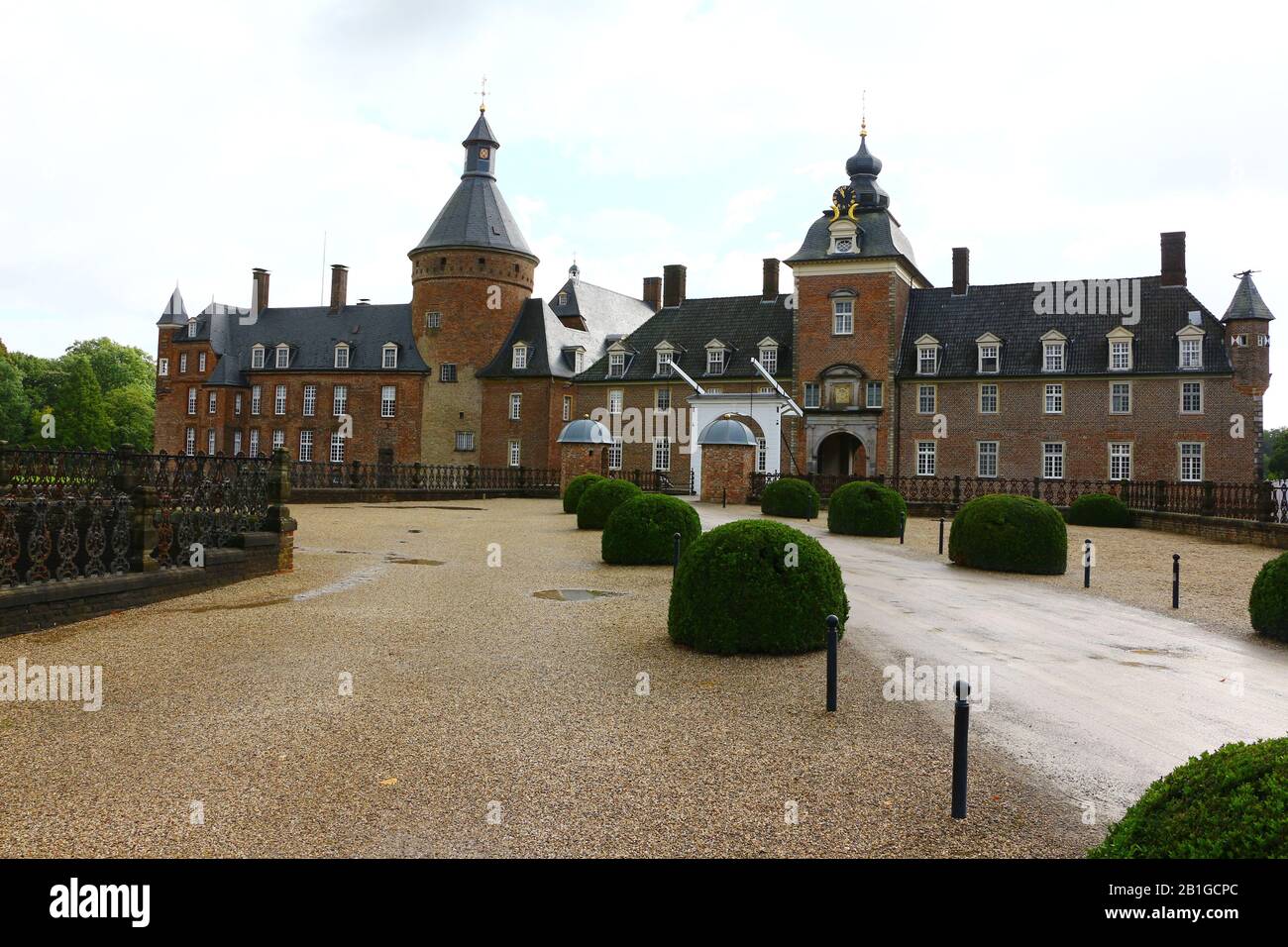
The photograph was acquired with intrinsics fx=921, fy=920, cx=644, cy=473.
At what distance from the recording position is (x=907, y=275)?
45.6m

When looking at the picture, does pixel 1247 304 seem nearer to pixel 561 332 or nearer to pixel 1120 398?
pixel 1120 398

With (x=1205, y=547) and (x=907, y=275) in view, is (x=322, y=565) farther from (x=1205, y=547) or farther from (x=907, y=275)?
(x=907, y=275)

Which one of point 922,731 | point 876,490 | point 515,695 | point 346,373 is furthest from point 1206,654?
point 346,373

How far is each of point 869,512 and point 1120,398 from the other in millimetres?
23517

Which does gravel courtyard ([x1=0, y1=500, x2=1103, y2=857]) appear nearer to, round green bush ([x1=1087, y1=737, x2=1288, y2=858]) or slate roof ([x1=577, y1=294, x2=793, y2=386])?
round green bush ([x1=1087, y1=737, x2=1288, y2=858])

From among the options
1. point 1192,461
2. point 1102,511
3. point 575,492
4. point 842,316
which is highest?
point 842,316

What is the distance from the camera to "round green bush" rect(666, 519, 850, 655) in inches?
350

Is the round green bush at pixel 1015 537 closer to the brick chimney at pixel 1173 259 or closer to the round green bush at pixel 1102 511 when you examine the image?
the round green bush at pixel 1102 511

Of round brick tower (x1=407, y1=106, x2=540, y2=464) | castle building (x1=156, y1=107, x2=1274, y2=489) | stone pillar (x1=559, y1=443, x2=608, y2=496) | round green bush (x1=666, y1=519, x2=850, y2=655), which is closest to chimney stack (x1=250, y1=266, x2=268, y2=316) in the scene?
castle building (x1=156, y1=107, x2=1274, y2=489)

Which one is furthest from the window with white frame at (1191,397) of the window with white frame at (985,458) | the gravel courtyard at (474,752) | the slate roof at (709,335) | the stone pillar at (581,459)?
the gravel courtyard at (474,752)

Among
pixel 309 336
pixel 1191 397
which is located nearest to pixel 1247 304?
pixel 1191 397

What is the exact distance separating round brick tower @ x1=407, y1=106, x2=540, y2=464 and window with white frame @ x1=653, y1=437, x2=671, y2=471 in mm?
10653

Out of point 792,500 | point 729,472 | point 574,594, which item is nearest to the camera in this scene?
point 574,594

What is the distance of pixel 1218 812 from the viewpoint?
116 inches
